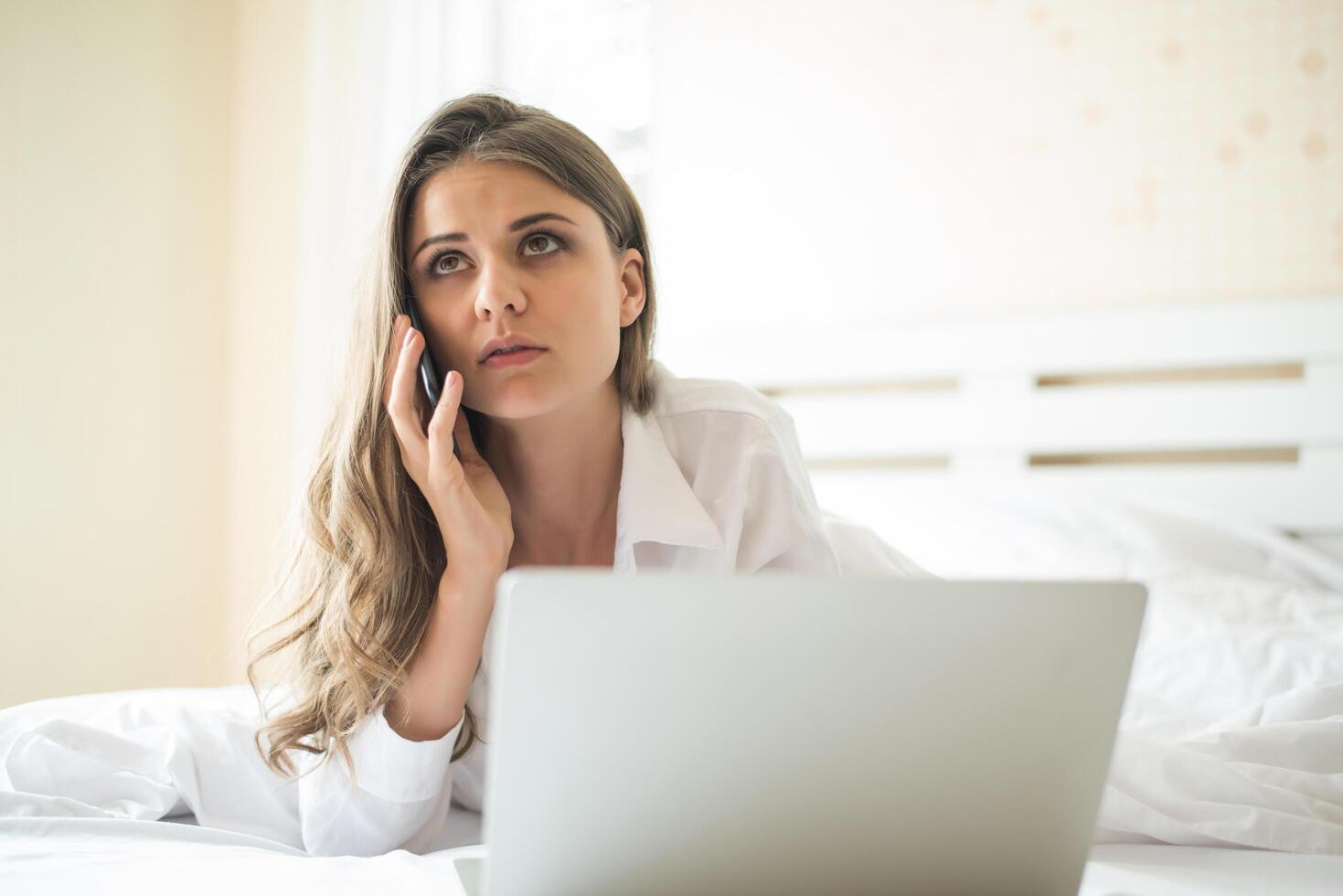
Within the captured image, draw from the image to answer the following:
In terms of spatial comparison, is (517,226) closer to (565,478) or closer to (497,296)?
(497,296)

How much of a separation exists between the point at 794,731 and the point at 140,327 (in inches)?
99.1

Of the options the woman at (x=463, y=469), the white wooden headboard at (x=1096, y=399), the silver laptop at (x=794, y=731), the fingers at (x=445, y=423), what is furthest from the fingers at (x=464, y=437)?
the white wooden headboard at (x=1096, y=399)

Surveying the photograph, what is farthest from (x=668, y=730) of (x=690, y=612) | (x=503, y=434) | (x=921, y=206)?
(x=921, y=206)

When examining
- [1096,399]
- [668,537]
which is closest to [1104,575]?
[1096,399]

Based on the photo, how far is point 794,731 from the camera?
0.57 meters

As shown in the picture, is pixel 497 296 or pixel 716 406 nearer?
pixel 497 296

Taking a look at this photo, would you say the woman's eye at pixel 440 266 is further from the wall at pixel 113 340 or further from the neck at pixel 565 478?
the wall at pixel 113 340

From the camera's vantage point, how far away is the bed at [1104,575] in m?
0.92

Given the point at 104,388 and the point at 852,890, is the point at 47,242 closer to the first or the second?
the point at 104,388

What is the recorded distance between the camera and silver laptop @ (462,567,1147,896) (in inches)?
21.0

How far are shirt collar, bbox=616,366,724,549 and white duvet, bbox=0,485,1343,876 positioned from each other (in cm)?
38

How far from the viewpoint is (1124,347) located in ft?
7.18

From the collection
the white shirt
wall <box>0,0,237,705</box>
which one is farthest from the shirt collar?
wall <box>0,0,237,705</box>

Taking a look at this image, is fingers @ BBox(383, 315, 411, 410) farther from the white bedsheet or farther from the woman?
the white bedsheet
